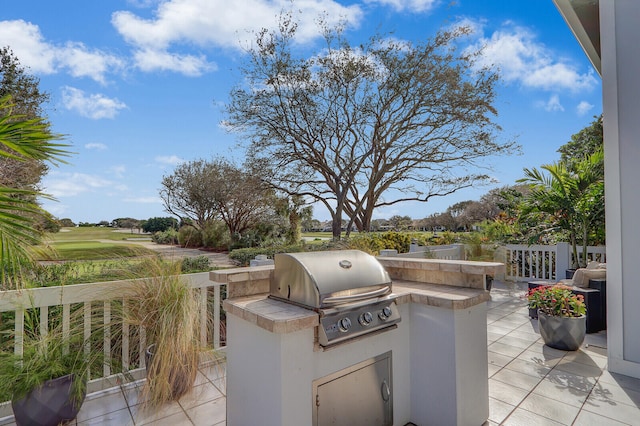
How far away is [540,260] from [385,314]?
7.64m

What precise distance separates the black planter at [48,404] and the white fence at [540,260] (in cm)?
791

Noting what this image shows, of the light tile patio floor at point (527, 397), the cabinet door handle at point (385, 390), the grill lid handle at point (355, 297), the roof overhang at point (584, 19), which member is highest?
the roof overhang at point (584, 19)

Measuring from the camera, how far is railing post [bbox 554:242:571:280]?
6473 mm

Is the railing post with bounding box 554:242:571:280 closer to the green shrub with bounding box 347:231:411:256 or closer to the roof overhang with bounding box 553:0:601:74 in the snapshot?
the green shrub with bounding box 347:231:411:256

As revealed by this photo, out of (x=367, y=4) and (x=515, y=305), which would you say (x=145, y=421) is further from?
(x=367, y=4)

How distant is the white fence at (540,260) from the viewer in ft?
21.2

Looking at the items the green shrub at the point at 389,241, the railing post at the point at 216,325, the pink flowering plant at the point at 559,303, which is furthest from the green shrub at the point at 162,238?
the pink flowering plant at the point at 559,303

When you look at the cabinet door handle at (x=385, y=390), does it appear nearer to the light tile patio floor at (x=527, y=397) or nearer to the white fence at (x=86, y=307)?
the light tile patio floor at (x=527, y=397)

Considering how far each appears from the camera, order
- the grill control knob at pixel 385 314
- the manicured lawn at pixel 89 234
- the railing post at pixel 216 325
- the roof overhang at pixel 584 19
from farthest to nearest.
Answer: the manicured lawn at pixel 89 234, the roof overhang at pixel 584 19, the railing post at pixel 216 325, the grill control knob at pixel 385 314

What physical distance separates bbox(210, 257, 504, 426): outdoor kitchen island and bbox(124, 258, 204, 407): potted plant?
0.58 m

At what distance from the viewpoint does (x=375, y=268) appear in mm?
2006

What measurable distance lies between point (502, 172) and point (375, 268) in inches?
488

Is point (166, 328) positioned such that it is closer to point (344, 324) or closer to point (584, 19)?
point (344, 324)

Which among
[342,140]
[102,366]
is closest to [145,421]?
[102,366]
